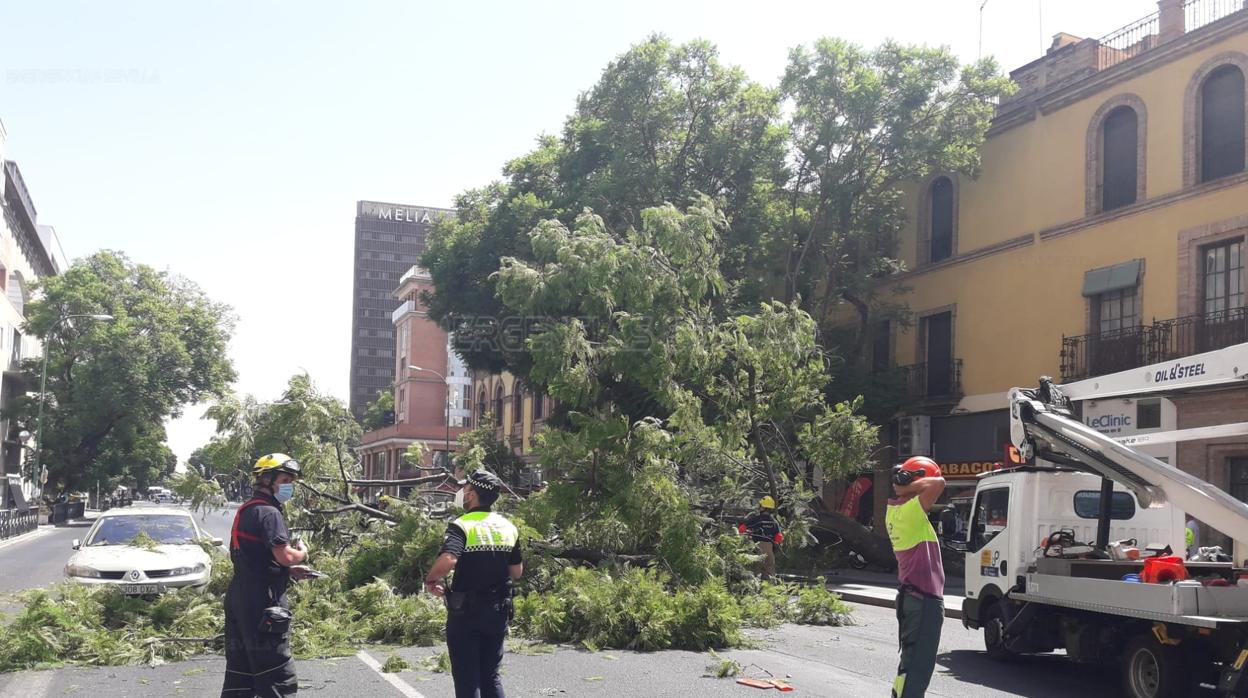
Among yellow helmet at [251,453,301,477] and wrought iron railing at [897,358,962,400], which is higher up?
wrought iron railing at [897,358,962,400]

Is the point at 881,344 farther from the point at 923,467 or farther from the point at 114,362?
the point at 114,362

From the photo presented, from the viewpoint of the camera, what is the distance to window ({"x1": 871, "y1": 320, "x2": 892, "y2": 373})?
31969mm

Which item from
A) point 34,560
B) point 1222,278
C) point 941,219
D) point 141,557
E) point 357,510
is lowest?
point 34,560

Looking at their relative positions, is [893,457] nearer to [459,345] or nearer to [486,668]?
[459,345]

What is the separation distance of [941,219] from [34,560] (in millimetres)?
24837

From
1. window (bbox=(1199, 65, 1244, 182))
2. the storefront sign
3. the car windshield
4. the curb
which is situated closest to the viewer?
the car windshield

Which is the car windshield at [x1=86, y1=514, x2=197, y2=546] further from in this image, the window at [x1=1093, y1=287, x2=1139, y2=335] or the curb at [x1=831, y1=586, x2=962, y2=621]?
the window at [x1=1093, y1=287, x2=1139, y2=335]

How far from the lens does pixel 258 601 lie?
21.1 ft

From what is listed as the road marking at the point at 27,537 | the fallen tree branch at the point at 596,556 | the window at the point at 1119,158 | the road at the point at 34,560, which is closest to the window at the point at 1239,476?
the window at the point at 1119,158

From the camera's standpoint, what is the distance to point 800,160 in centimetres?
2930

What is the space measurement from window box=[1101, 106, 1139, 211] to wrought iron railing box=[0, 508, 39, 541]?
34.5 meters

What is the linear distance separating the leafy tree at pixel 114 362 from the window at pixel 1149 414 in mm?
41614

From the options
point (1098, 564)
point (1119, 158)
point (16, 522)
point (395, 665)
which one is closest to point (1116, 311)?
point (1119, 158)

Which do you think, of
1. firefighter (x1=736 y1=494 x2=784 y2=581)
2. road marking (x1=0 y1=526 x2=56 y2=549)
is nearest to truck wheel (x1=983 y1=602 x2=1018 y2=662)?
firefighter (x1=736 y1=494 x2=784 y2=581)
